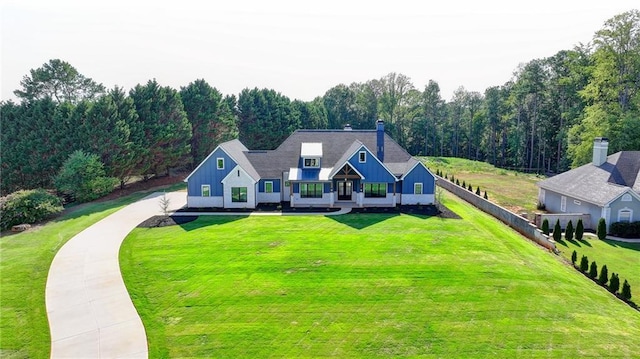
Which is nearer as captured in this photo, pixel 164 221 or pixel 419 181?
pixel 164 221

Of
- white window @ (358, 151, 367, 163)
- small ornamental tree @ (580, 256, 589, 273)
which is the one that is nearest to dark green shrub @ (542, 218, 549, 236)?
small ornamental tree @ (580, 256, 589, 273)

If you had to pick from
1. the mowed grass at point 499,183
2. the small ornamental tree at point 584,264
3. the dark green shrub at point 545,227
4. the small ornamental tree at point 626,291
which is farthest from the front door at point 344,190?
the small ornamental tree at point 626,291

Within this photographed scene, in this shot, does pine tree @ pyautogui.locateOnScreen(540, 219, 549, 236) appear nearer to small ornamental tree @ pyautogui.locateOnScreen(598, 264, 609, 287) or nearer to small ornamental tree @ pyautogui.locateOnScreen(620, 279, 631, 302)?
small ornamental tree @ pyautogui.locateOnScreen(598, 264, 609, 287)

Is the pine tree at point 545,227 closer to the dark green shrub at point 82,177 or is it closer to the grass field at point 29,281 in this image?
the grass field at point 29,281

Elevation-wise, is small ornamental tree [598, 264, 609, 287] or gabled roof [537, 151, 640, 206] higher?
gabled roof [537, 151, 640, 206]

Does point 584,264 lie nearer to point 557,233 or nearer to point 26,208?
point 557,233

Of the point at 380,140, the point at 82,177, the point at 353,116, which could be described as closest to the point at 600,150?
the point at 380,140

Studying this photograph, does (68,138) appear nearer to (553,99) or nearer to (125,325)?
(125,325)
